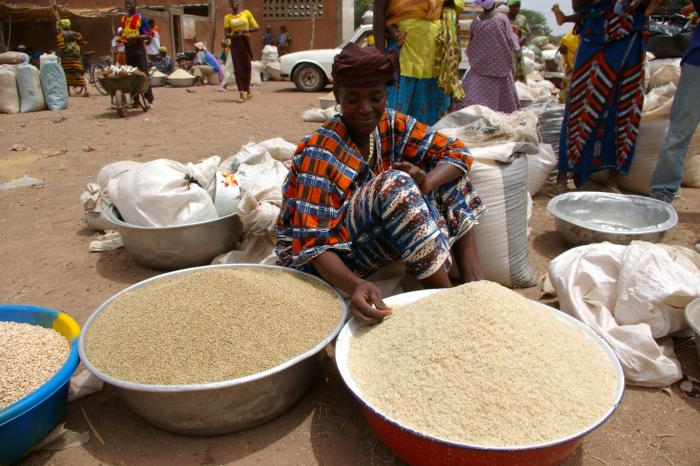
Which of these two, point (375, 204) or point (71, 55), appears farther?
point (71, 55)

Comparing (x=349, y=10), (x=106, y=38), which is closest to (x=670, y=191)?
(x=349, y=10)

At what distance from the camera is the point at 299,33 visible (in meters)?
15.7

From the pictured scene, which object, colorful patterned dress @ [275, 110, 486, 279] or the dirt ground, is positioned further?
colorful patterned dress @ [275, 110, 486, 279]

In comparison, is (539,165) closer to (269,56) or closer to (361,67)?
(361,67)

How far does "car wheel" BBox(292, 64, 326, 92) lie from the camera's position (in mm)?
10469

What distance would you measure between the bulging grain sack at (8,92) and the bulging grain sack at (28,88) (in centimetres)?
6

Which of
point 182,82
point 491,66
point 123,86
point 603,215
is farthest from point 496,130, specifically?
point 182,82

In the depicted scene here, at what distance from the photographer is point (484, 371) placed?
119 cm

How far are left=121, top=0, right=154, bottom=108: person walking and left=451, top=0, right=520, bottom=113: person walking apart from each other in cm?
511

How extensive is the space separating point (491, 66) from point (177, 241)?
297 cm

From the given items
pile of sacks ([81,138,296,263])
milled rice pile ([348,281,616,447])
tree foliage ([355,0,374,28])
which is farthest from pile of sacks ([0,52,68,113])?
tree foliage ([355,0,374,28])

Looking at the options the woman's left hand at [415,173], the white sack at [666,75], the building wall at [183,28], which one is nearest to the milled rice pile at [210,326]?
the woman's left hand at [415,173]

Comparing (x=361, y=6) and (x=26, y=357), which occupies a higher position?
(x=361, y=6)

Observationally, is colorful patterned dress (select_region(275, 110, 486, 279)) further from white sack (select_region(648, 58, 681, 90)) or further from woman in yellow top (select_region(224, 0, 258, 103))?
woman in yellow top (select_region(224, 0, 258, 103))
